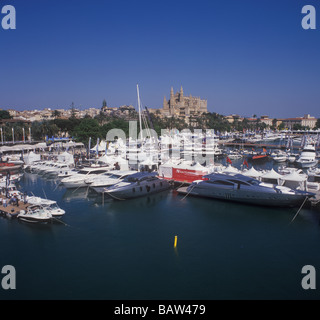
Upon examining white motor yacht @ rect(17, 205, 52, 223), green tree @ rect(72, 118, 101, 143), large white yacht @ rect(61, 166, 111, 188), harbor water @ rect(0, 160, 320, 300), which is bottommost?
harbor water @ rect(0, 160, 320, 300)

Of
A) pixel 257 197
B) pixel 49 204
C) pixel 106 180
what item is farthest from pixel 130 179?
pixel 257 197

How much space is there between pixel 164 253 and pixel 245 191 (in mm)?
11194

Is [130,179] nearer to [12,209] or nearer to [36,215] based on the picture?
[36,215]

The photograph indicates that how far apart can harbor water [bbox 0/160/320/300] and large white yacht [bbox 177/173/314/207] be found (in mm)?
807

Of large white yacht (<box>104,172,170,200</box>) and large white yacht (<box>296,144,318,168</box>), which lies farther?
large white yacht (<box>296,144,318,168</box>)

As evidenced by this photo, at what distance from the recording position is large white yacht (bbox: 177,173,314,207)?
2228cm

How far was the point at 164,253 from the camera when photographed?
15812mm

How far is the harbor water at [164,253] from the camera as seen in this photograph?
1265 centimetres

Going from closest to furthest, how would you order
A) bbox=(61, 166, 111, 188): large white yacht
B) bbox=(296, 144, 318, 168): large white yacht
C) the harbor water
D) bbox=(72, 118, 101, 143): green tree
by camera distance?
the harbor water
bbox=(61, 166, 111, 188): large white yacht
bbox=(296, 144, 318, 168): large white yacht
bbox=(72, 118, 101, 143): green tree

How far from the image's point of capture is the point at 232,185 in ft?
81.0

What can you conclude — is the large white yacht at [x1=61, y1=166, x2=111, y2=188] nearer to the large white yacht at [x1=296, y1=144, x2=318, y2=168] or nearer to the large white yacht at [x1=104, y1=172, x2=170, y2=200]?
the large white yacht at [x1=104, y1=172, x2=170, y2=200]

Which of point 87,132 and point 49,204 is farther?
point 87,132

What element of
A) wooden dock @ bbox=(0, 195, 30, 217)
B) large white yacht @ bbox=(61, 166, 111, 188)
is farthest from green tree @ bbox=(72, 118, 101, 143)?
wooden dock @ bbox=(0, 195, 30, 217)
